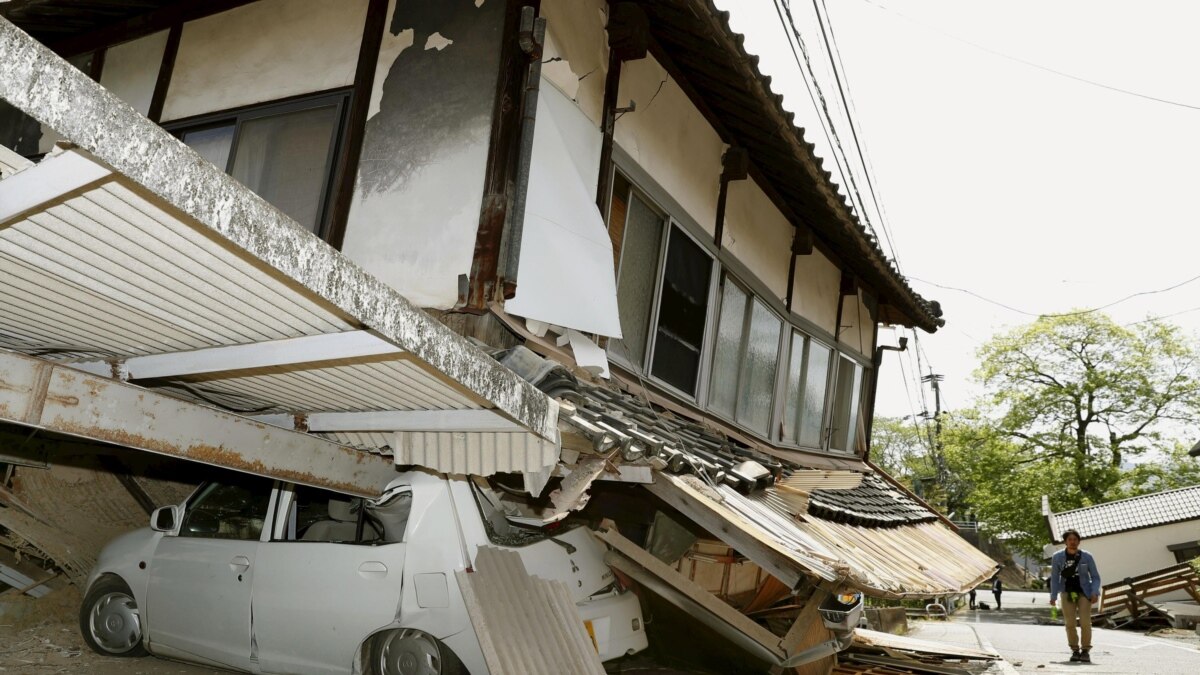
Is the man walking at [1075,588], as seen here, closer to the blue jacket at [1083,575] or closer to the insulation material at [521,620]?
the blue jacket at [1083,575]

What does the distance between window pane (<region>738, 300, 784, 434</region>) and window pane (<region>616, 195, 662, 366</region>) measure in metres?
2.41

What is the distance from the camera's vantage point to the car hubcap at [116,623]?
696 cm

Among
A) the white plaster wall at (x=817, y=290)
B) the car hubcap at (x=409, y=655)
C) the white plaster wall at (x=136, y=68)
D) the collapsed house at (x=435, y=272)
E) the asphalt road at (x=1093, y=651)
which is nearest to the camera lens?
the collapsed house at (x=435, y=272)

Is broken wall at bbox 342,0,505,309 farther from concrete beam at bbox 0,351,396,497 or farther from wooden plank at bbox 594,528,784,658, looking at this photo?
wooden plank at bbox 594,528,784,658

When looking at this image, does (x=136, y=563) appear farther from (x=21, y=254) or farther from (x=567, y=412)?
(x=21, y=254)

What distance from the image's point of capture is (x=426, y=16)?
6105 mm

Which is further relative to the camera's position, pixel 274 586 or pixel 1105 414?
pixel 1105 414

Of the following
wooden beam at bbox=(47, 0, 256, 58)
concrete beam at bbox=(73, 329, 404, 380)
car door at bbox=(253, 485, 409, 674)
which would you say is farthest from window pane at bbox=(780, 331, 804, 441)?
concrete beam at bbox=(73, 329, 404, 380)

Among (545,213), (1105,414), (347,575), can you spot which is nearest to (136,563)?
(347,575)

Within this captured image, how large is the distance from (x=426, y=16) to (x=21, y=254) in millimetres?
4069

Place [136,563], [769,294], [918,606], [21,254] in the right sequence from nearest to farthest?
[21,254] → [136,563] → [769,294] → [918,606]

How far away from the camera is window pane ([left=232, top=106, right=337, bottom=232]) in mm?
6324

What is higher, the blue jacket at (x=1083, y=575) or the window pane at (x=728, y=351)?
the window pane at (x=728, y=351)

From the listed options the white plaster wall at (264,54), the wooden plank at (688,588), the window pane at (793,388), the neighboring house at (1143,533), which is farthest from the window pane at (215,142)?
the neighboring house at (1143,533)
